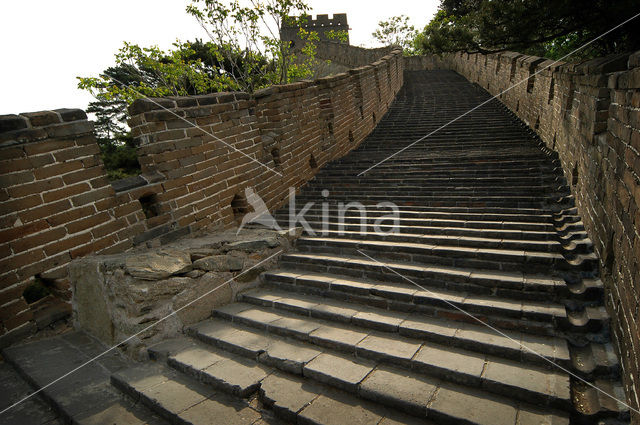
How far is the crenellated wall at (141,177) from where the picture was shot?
319 centimetres

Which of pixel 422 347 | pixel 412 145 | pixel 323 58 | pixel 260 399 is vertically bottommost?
pixel 260 399

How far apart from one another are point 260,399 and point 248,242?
215 centimetres

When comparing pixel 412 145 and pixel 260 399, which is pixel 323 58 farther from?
pixel 260 399

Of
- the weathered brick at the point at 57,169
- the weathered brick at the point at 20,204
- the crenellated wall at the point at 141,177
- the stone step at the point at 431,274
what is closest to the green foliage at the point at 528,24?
the crenellated wall at the point at 141,177

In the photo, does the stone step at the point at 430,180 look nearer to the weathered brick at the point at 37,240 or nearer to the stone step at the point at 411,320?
the stone step at the point at 411,320

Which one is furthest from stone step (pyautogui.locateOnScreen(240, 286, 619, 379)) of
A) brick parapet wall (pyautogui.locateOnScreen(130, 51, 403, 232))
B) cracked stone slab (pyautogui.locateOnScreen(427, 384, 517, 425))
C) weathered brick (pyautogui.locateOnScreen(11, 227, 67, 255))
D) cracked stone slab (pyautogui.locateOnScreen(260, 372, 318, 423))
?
weathered brick (pyautogui.locateOnScreen(11, 227, 67, 255))

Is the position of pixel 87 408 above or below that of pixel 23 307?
below

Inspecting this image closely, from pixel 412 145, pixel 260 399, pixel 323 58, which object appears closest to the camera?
pixel 260 399

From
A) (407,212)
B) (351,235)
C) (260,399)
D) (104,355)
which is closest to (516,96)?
(407,212)

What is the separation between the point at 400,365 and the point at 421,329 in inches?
18.2

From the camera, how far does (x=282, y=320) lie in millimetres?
3881

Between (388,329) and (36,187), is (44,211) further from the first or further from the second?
(388,329)

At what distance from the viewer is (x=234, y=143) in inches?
218

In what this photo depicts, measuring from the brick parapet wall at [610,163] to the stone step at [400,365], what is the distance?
1.90ft
